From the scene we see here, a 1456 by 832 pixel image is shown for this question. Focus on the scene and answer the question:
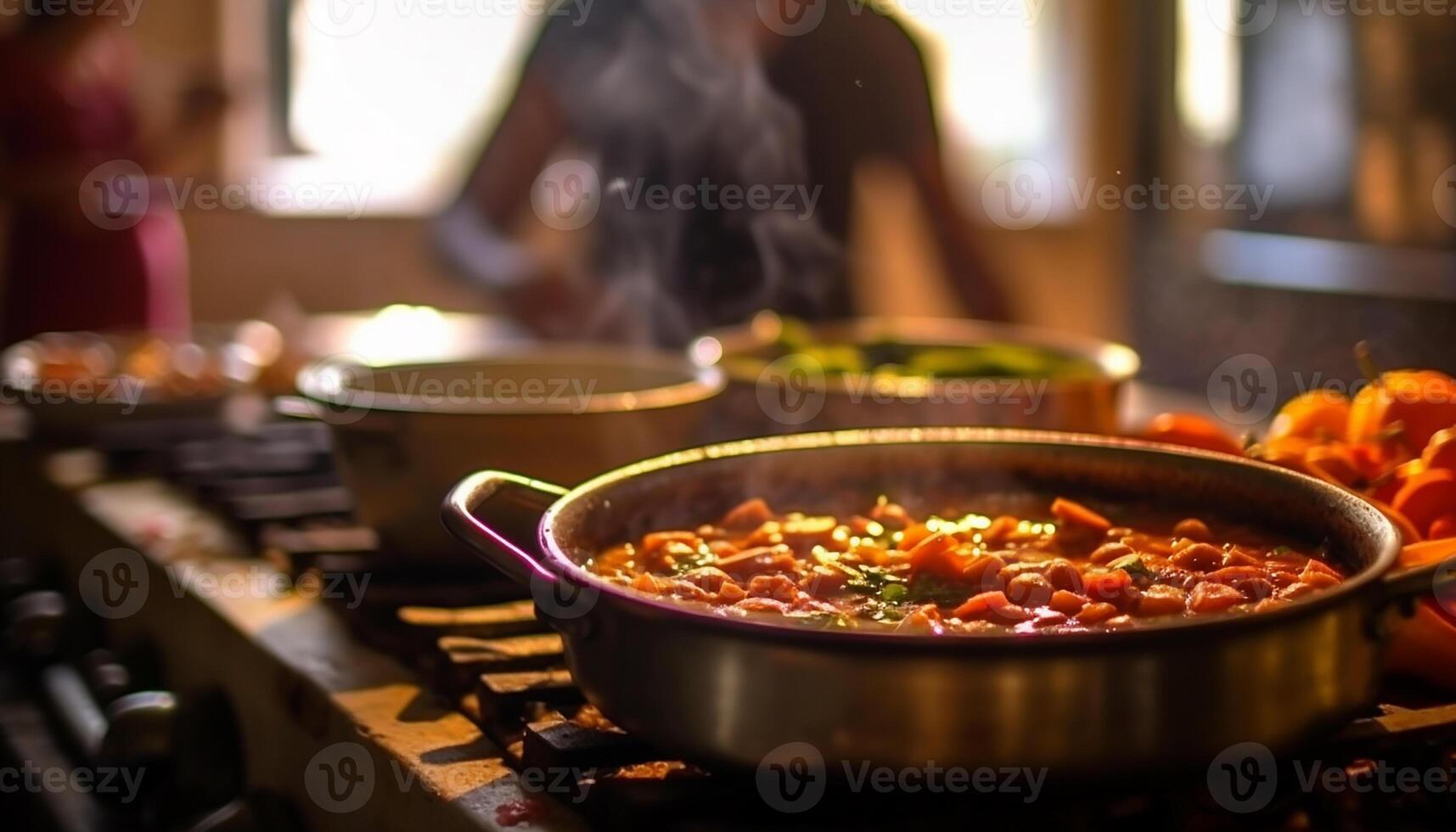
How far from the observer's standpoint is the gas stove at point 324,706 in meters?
0.95

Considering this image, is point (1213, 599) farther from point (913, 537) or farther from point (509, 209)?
point (509, 209)

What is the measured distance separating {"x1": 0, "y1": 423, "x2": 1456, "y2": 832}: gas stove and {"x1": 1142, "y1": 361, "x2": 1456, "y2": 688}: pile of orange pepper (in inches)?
2.4

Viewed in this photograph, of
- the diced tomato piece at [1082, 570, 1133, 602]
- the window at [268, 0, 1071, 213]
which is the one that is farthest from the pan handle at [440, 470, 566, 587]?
the window at [268, 0, 1071, 213]

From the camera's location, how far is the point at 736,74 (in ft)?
10.6

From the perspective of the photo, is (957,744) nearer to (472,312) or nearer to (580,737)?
(580,737)

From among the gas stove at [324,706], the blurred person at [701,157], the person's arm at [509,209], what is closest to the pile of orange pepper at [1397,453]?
the gas stove at [324,706]

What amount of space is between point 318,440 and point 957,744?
5.90ft

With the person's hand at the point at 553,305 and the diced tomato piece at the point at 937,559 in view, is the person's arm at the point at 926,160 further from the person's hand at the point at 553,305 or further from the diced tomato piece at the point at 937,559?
the diced tomato piece at the point at 937,559

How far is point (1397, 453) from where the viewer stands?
4.64ft

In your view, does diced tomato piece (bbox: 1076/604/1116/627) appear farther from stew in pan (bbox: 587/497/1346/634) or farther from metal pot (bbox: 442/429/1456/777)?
metal pot (bbox: 442/429/1456/777)

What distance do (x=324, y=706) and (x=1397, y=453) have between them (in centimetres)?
111

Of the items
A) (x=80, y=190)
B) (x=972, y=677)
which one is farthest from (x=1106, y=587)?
(x=80, y=190)

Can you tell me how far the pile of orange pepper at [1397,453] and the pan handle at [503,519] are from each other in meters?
0.70

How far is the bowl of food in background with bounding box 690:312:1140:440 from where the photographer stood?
5.74ft
